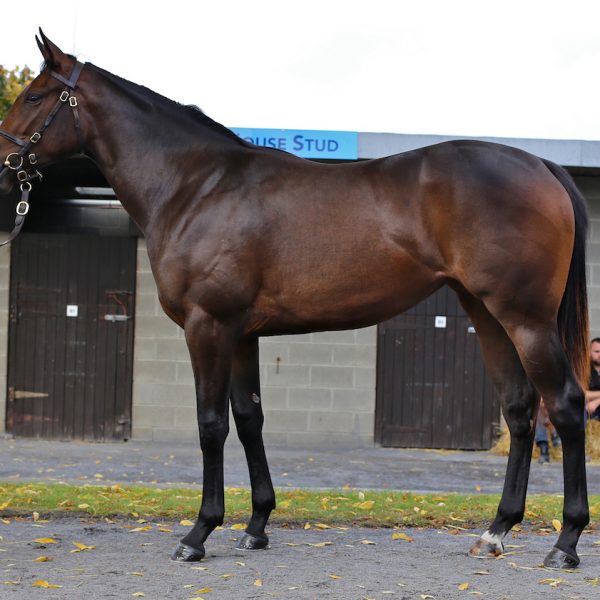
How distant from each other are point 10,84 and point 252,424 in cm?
1473

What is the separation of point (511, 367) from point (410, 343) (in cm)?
693

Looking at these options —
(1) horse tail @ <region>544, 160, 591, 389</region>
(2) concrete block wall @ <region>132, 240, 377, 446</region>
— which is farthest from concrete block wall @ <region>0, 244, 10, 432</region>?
(1) horse tail @ <region>544, 160, 591, 389</region>

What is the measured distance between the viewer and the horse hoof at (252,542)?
547 centimetres

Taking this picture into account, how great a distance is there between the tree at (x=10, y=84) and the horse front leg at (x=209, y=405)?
45.2ft

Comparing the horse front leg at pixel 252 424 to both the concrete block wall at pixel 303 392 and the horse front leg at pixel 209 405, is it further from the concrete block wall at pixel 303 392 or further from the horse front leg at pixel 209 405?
the concrete block wall at pixel 303 392

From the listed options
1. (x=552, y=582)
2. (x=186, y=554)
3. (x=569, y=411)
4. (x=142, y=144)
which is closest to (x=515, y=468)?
(x=569, y=411)

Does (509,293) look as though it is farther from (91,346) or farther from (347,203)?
(91,346)

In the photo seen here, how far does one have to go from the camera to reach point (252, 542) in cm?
548

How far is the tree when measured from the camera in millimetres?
18062

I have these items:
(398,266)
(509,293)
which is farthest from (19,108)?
(509,293)

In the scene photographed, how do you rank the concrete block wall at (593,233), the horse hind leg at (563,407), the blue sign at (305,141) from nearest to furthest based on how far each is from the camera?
1. the horse hind leg at (563,407)
2. the blue sign at (305,141)
3. the concrete block wall at (593,233)

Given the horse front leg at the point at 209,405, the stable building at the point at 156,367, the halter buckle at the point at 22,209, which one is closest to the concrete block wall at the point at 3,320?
the stable building at the point at 156,367

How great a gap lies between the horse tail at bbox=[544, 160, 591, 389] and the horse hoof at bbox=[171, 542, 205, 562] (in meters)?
2.19

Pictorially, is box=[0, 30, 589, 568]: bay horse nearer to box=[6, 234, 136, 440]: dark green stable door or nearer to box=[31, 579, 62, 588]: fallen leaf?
box=[31, 579, 62, 588]: fallen leaf
